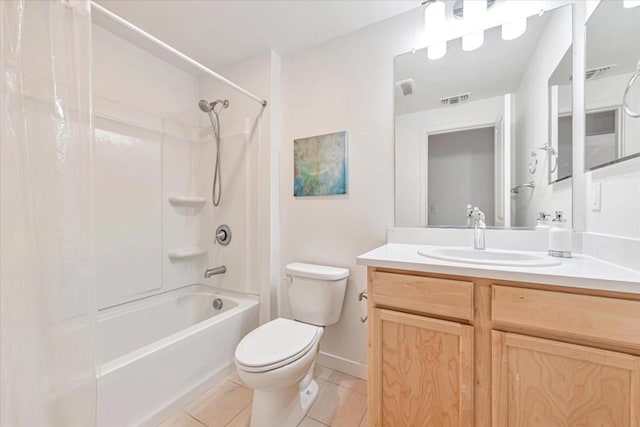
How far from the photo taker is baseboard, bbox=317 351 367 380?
5.62ft

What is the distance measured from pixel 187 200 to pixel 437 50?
6.77ft

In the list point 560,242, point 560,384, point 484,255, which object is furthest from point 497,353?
point 560,242

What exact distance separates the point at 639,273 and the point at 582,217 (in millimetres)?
474

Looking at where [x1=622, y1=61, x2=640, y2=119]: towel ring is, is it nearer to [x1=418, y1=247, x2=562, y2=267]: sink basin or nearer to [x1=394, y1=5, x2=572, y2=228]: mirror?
[x1=394, y1=5, x2=572, y2=228]: mirror

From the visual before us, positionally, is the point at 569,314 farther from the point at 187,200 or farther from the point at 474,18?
the point at 187,200

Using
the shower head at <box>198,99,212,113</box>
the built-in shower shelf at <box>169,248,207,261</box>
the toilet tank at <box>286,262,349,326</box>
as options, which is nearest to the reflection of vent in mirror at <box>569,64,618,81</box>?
the toilet tank at <box>286,262,349,326</box>

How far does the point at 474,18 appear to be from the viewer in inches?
55.7

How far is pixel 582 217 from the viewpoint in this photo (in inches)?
47.1

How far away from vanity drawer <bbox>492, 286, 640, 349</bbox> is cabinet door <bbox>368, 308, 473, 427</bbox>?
15 centimetres

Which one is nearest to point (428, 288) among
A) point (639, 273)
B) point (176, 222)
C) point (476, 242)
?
point (476, 242)

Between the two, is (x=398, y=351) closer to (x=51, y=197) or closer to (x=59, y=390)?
(x=59, y=390)

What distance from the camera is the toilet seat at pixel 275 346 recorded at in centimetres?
114

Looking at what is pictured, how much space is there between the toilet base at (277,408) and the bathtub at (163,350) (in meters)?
0.45

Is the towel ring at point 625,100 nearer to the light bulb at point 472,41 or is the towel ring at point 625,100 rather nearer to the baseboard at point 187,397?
the light bulb at point 472,41
